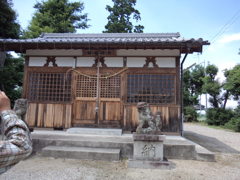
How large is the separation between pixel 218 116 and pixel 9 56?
1920 cm

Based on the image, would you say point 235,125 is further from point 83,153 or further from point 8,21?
point 8,21

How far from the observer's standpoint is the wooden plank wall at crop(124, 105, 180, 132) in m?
6.39

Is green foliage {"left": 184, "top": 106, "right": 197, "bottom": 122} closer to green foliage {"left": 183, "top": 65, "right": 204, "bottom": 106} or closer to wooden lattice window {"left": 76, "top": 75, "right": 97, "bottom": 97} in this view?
green foliage {"left": 183, "top": 65, "right": 204, "bottom": 106}

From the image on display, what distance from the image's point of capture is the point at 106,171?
156 inches

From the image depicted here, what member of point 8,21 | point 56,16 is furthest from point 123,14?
point 8,21

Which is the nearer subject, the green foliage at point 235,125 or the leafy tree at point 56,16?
the green foliage at point 235,125

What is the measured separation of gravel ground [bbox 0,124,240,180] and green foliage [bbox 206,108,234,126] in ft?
48.0

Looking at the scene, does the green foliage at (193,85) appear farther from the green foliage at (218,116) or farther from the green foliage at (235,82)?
the green foliage at (235,82)

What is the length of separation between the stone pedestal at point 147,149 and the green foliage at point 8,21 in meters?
10.9

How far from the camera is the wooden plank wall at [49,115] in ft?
22.2

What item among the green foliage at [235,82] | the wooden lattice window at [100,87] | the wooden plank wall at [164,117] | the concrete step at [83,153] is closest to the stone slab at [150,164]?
the concrete step at [83,153]

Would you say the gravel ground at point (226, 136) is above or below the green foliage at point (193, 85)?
below

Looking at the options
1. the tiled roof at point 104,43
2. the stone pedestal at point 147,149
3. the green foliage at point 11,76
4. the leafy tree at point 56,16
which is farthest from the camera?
the leafy tree at point 56,16

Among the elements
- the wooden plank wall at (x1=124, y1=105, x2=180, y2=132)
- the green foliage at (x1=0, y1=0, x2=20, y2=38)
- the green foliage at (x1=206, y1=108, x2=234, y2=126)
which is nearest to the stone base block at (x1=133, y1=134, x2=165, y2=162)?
the wooden plank wall at (x1=124, y1=105, x2=180, y2=132)
